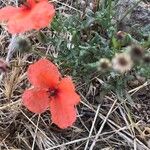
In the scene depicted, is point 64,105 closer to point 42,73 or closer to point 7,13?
point 42,73

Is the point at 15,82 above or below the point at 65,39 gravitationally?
below

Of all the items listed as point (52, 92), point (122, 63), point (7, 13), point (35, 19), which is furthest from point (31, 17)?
point (122, 63)

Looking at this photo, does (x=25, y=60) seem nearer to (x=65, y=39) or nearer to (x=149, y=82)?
(x=65, y=39)

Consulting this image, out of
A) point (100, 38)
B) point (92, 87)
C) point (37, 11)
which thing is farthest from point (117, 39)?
point (37, 11)

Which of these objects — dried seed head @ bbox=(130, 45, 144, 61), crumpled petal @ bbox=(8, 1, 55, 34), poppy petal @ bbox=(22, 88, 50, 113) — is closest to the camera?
dried seed head @ bbox=(130, 45, 144, 61)

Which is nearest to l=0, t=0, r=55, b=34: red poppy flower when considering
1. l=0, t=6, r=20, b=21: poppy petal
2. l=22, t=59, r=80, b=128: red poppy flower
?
l=0, t=6, r=20, b=21: poppy petal

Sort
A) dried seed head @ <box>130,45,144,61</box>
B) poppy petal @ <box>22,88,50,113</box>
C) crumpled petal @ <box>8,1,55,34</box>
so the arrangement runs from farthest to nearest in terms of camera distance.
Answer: poppy petal @ <box>22,88,50,113</box>
crumpled petal @ <box>8,1,55,34</box>
dried seed head @ <box>130,45,144,61</box>

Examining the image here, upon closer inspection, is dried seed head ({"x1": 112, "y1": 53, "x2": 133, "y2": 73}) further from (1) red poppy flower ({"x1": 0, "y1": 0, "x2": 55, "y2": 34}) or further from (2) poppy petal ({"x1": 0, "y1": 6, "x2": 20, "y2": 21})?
(2) poppy petal ({"x1": 0, "y1": 6, "x2": 20, "y2": 21})

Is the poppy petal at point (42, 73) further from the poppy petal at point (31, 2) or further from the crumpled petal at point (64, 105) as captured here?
the poppy petal at point (31, 2)
